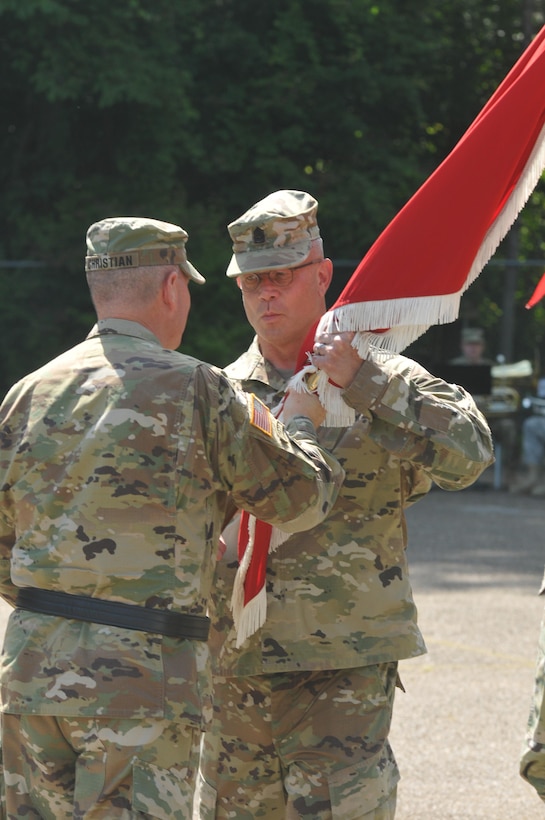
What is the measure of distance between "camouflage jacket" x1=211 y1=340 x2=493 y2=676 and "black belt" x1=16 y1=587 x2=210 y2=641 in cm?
62

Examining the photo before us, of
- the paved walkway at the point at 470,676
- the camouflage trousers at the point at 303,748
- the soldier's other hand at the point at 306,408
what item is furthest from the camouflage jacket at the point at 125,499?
the paved walkway at the point at 470,676

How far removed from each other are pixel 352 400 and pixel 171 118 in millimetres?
16964

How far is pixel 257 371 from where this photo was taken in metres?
4.19

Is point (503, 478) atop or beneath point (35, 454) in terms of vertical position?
beneath

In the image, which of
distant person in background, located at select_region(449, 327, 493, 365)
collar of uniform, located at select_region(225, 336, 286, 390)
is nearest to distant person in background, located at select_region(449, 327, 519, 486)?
distant person in background, located at select_region(449, 327, 493, 365)

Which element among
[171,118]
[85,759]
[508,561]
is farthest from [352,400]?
[171,118]

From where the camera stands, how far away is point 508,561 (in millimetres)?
11820

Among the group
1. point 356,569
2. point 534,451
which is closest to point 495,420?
point 534,451

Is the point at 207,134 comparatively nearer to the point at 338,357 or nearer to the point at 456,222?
the point at 456,222

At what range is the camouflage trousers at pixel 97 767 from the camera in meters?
3.12

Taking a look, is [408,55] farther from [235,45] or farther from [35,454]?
[35,454]

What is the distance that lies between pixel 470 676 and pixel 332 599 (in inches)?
166

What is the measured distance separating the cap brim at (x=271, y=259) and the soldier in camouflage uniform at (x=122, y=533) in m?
0.63

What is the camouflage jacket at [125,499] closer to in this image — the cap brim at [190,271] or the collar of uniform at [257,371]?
the cap brim at [190,271]
